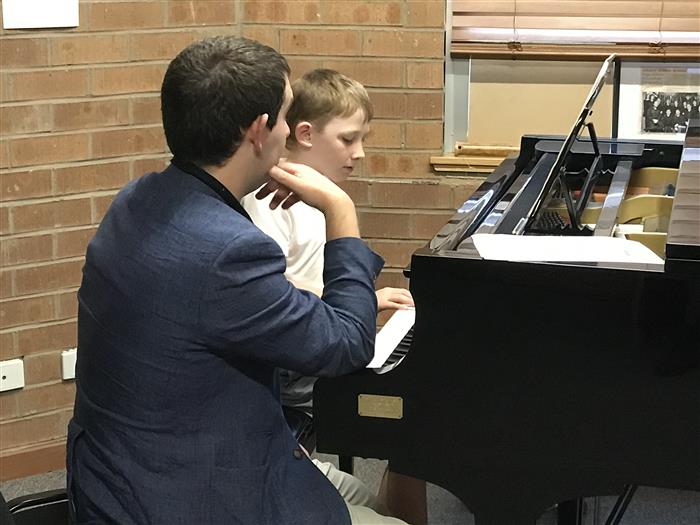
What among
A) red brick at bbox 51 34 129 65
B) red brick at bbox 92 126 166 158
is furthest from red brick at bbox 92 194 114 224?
red brick at bbox 51 34 129 65

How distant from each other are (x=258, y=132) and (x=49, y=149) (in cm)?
153

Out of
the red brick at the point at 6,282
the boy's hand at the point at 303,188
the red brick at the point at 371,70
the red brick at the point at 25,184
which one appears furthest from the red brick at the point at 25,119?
the boy's hand at the point at 303,188

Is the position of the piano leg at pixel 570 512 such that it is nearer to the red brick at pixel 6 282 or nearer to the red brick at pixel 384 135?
the red brick at pixel 384 135

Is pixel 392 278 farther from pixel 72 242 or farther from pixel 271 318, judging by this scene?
pixel 271 318

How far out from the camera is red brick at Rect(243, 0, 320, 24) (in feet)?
10.2

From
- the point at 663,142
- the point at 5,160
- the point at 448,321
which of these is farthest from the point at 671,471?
the point at 5,160

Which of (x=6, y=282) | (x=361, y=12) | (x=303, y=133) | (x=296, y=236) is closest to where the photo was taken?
(x=296, y=236)

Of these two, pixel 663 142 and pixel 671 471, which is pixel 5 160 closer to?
pixel 663 142

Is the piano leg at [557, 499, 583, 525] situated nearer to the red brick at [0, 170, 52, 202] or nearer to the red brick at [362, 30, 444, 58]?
the red brick at [362, 30, 444, 58]

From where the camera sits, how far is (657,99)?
10.2 feet

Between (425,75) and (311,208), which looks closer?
(311,208)

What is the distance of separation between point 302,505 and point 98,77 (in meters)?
1.68

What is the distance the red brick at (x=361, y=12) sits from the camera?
3.08 m

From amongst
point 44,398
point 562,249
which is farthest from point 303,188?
point 44,398
